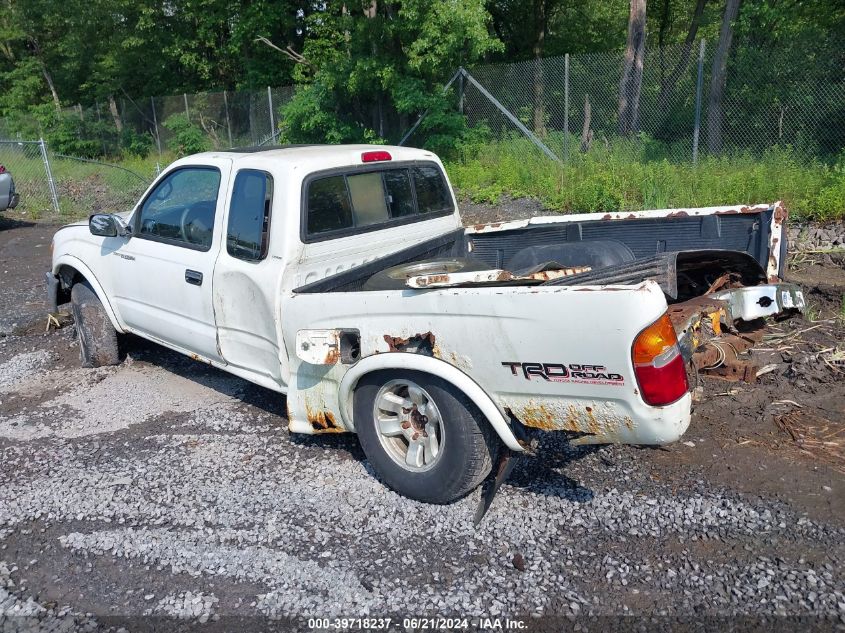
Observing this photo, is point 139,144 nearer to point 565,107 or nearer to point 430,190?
point 565,107

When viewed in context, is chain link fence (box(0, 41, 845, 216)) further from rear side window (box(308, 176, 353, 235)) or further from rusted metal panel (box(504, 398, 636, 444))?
rusted metal panel (box(504, 398, 636, 444))

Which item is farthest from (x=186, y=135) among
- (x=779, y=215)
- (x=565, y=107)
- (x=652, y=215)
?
(x=779, y=215)

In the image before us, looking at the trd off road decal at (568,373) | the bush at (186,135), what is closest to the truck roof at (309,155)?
the trd off road decal at (568,373)

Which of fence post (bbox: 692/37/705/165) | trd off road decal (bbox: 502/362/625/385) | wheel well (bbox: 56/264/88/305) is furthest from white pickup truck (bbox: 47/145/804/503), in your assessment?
fence post (bbox: 692/37/705/165)

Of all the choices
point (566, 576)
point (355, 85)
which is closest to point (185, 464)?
point (566, 576)

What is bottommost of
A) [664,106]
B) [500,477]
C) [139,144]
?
[500,477]

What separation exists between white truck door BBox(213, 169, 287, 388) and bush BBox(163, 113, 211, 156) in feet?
60.4

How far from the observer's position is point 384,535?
3596mm

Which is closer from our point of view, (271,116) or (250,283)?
(250,283)

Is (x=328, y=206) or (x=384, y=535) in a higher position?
(x=328, y=206)

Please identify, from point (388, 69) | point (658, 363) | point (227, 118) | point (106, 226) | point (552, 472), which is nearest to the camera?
point (658, 363)

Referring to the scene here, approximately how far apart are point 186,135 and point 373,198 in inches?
733

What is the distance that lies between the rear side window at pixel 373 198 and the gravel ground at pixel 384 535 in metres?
1.49

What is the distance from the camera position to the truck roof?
4406mm
